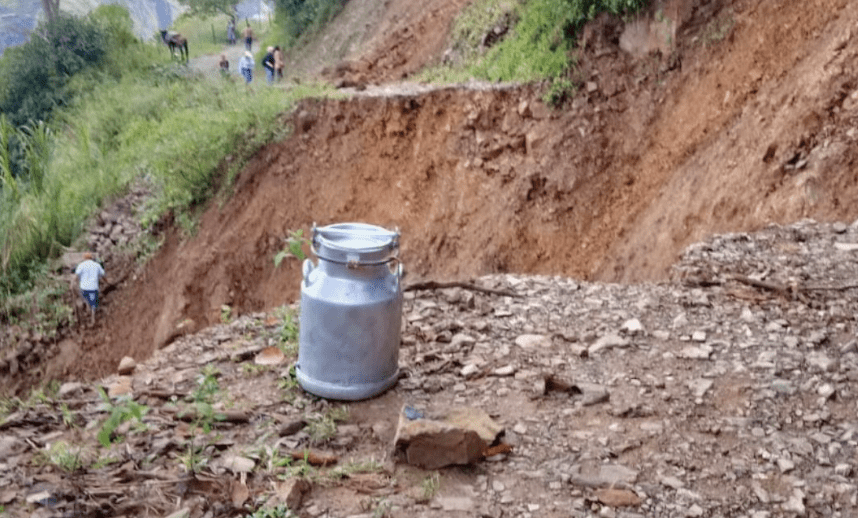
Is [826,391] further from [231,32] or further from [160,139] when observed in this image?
[231,32]

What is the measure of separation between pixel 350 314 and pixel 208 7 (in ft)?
84.7

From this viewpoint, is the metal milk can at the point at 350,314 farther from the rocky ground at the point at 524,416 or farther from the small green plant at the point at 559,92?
the small green plant at the point at 559,92

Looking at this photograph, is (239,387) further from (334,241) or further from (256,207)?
(256,207)

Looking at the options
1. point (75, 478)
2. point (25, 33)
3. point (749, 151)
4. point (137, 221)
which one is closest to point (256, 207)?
point (137, 221)

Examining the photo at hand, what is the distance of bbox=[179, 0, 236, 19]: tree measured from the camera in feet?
86.3

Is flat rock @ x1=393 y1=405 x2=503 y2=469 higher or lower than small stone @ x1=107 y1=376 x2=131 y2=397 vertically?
higher

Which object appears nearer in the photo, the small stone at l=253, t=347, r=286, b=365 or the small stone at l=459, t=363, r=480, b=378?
the small stone at l=459, t=363, r=480, b=378

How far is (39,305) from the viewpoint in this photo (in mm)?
9797

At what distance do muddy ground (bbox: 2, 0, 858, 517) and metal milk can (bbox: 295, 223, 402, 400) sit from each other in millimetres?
195

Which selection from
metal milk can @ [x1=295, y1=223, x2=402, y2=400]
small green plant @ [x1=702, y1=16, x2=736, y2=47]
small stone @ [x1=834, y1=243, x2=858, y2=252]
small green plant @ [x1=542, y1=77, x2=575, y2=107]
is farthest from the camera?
small green plant @ [x1=542, y1=77, x2=575, y2=107]

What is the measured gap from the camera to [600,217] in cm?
786

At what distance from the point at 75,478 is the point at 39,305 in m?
7.85

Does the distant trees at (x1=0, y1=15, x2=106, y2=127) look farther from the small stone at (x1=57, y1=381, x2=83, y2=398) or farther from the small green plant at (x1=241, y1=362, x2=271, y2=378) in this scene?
the small green plant at (x1=241, y1=362, x2=271, y2=378)

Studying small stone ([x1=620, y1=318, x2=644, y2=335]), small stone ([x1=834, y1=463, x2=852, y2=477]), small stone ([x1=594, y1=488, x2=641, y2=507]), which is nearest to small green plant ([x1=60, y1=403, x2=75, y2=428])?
small stone ([x1=594, y1=488, x2=641, y2=507])
